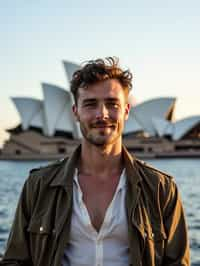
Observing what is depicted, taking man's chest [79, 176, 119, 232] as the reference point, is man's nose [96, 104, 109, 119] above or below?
above

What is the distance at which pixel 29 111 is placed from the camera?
40.1 meters

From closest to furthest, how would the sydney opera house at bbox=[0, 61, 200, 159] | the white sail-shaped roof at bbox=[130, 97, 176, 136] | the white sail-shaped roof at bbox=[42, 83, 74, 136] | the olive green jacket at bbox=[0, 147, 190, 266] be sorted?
the olive green jacket at bbox=[0, 147, 190, 266] < the white sail-shaped roof at bbox=[42, 83, 74, 136] < the sydney opera house at bbox=[0, 61, 200, 159] < the white sail-shaped roof at bbox=[130, 97, 176, 136]

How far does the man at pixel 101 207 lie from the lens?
1.54m

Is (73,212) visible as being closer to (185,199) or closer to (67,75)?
(185,199)

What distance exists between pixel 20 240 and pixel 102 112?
50cm

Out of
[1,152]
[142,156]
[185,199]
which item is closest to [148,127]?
[142,156]

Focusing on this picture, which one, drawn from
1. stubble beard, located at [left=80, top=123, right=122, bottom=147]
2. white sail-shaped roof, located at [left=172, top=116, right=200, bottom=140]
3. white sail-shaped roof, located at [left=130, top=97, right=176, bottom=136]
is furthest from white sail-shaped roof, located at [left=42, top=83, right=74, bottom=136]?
stubble beard, located at [left=80, top=123, right=122, bottom=147]

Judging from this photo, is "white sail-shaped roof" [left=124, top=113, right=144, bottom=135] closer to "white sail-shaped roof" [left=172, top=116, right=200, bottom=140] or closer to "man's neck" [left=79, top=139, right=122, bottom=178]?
"white sail-shaped roof" [left=172, top=116, right=200, bottom=140]

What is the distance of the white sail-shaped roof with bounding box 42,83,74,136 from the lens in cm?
3725

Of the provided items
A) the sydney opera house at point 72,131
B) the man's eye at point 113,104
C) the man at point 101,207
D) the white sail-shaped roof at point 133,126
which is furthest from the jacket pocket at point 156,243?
the white sail-shaped roof at point 133,126

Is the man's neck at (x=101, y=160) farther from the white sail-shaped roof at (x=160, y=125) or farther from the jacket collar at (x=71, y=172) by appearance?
the white sail-shaped roof at (x=160, y=125)

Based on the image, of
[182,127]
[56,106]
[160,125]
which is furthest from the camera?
[182,127]

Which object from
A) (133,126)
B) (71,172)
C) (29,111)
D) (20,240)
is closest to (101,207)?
(71,172)

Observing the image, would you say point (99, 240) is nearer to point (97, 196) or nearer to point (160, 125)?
point (97, 196)
